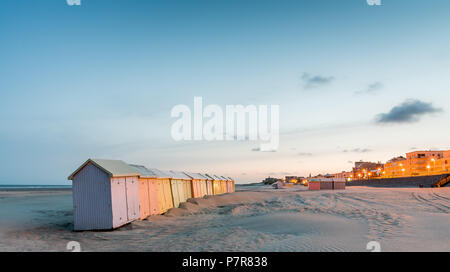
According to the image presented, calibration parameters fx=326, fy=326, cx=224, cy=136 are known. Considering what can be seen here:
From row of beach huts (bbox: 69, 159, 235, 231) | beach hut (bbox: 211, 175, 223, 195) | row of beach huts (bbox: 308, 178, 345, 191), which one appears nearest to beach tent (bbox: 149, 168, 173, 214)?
row of beach huts (bbox: 69, 159, 235, 231)

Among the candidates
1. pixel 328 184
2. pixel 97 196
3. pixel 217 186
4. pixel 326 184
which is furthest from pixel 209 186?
pixel 97 196

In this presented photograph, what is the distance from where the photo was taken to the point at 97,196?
48.0ft

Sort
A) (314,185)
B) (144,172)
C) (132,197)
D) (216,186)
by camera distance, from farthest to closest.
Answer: (314,185) < (216,186) < (144,172) < (132,197)

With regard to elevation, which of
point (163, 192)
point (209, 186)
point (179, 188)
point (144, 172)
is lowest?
point (209, 186)

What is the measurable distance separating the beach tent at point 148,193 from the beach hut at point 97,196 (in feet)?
7.94

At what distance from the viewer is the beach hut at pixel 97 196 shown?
569 inches

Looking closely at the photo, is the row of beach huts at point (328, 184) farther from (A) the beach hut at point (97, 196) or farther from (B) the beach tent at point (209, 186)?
(A) the beach hut at point (97, 196)

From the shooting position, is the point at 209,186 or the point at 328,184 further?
the point at 328,184

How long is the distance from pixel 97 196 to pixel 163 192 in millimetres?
7176

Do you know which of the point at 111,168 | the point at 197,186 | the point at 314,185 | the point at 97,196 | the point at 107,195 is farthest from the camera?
the point at 314,185

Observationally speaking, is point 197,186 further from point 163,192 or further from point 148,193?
point 148,193

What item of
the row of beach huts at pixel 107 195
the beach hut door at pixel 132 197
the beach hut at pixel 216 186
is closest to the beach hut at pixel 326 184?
the beach hut at pixel 216 186

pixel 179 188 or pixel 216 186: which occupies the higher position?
pixel 179 188
